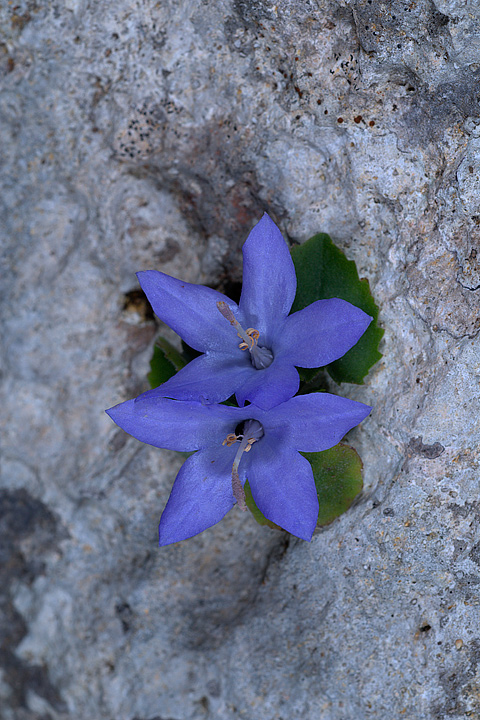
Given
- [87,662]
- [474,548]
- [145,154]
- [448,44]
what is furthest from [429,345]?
[87,662]

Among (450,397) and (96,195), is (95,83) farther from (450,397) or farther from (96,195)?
(450,397)

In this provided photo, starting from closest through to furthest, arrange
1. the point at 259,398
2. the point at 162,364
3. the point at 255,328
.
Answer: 1. the point at 259,398
2. the point at 255,328
3. the point at 162,364

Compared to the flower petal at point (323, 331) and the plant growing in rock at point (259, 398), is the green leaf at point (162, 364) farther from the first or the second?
the flower petal at point (323, 331)

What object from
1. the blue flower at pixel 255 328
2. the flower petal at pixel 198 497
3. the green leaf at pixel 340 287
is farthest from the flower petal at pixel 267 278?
A: the flower petal at pixel 198 497

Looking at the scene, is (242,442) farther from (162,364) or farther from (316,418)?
(162,364)

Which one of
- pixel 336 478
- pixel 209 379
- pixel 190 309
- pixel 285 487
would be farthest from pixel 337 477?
pixel 190 309

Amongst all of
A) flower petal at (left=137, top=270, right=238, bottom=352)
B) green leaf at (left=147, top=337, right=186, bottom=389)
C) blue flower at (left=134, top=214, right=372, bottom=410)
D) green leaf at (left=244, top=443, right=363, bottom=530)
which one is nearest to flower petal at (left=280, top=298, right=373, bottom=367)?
blue flower at (left=134, top=214, right=372, bottom=410)
